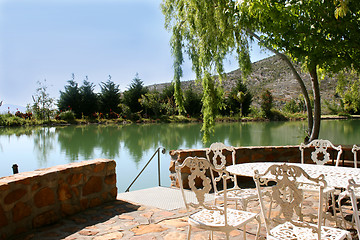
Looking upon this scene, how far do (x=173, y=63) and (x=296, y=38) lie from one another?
2.60 meters

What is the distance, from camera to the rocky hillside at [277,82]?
29566mm

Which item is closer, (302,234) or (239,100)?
(302,234)

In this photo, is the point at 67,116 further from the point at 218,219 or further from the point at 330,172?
the point at 218,219

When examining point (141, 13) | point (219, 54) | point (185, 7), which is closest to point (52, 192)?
point (219, 54)

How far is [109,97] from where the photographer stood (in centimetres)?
2192

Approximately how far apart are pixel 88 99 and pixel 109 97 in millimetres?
1506

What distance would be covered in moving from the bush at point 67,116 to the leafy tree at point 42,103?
33.1 inches

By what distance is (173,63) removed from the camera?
603cm

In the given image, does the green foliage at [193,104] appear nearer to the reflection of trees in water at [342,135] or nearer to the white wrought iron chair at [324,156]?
the reflection of trees in water at [342,135]

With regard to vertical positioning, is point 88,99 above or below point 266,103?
above

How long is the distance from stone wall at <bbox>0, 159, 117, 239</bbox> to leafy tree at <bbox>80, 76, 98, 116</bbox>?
18847mm

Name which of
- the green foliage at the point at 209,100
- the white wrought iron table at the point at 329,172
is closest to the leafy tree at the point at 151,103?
the green foliage at the point at 209,100

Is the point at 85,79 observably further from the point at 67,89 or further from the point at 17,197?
the point at 17,197

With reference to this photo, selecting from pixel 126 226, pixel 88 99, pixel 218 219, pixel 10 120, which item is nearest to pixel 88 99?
pixel 88 99
